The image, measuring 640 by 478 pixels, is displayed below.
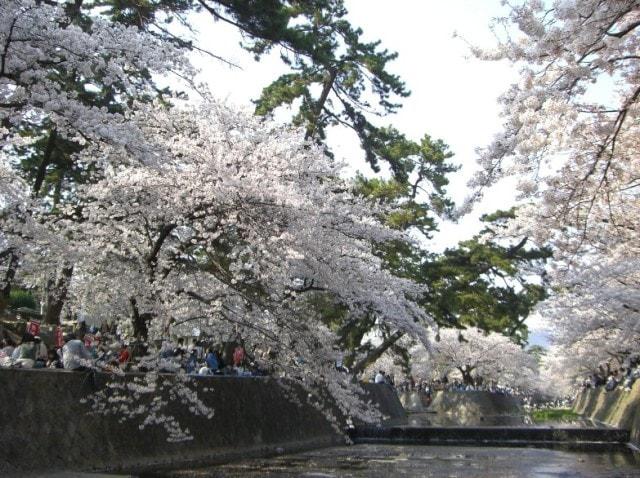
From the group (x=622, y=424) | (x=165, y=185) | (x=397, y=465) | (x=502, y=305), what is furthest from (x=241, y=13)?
(x=502, y=305)

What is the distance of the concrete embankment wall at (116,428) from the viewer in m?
9.35

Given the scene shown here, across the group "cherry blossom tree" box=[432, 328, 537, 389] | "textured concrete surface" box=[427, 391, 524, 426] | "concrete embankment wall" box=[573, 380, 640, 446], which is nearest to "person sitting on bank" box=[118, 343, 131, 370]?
"concrete embankment wall" box=[573, 380, 640, 446]

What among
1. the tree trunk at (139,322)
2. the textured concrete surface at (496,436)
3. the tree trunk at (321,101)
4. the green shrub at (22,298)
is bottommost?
the textured concrete surface at (496,436)

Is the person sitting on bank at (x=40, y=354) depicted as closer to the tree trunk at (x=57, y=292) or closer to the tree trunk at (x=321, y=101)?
the tree trunk at (x=57, y=292)

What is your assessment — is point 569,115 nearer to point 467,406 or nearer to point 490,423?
point 490,423

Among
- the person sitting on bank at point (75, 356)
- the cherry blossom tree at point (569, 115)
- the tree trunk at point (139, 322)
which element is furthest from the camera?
the tree trunk at point (139, 322)

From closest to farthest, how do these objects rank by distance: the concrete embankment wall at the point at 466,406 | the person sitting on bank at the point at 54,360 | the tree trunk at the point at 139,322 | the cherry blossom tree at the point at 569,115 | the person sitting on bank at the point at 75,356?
the cherry blossom tree at the point at 569,115, the person sitting on bank at the point at 75,356, the tree trunk at the point at 139,322, the person sitting on bank at the point at 54,360, the concrete embankment wall at the point at 466,406

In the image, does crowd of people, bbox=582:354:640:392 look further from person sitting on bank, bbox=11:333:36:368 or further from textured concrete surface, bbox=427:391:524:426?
person sitting on bank, bbox=11:333:36:368

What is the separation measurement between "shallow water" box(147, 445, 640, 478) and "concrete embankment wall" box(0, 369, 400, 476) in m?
0.72

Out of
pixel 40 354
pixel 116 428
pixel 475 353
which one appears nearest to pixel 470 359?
pixel 475 353

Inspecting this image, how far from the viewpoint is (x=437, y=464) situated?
1399 centimetres

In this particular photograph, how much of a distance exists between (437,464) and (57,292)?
909 cm

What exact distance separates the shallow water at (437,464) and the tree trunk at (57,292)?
15.6 ft

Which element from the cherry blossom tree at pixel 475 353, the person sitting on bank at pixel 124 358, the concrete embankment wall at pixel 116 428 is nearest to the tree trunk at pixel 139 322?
the person sitting on bank at pixel 124 358
